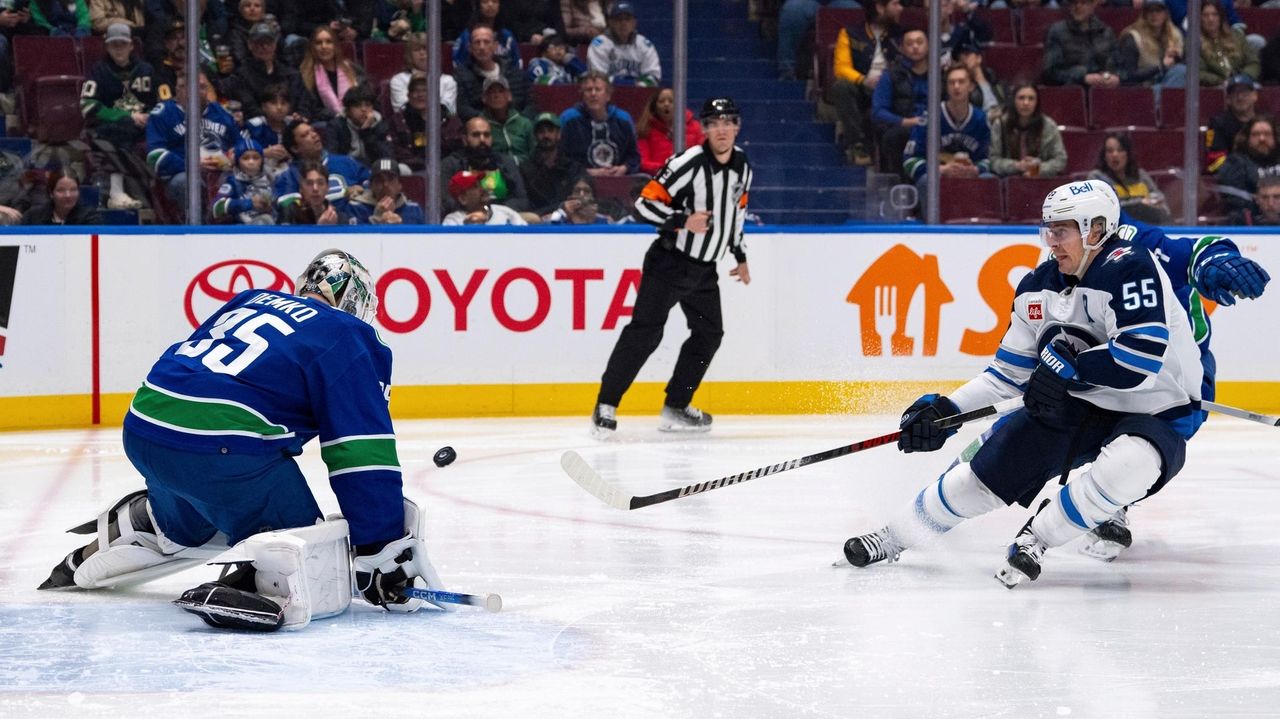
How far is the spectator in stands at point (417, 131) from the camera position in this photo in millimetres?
6934

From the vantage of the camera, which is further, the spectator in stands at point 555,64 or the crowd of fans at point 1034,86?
the crowd of fans at point 1034,86

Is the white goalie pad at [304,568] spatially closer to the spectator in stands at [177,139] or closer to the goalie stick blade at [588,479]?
the goalie stick blade at [588,479]

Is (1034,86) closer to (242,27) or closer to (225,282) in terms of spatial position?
(242,27)

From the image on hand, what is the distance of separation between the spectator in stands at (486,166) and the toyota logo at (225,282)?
2.66 feet

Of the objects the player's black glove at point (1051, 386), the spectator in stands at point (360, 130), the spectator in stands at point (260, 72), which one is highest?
the spectator in stands at point (260, 72)

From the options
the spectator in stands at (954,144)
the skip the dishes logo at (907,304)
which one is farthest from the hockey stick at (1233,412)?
the spectator in stands at (954,144)

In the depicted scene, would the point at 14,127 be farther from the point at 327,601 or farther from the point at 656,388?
the point at 327,601

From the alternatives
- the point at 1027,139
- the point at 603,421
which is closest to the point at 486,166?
the point at 603,421

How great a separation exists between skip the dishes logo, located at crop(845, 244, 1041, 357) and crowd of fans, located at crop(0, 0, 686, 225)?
3.10 feet

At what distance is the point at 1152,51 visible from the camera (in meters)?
7.42

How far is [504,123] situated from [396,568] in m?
3.93

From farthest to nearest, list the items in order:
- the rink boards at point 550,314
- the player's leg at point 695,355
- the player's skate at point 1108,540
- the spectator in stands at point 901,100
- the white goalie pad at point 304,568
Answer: the spectator in stands at point 901,100 → the player's leg at point 695,355 → the rink boards at point 550,314 → the player's skate at point 1108,540 → the white goalie pad at point 304,568

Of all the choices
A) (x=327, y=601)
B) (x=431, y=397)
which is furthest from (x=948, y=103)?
(x=327, y=601)

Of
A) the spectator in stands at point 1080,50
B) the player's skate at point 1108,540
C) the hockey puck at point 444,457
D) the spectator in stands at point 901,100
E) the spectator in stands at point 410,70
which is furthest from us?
the spectator in stands at point 1080,50
